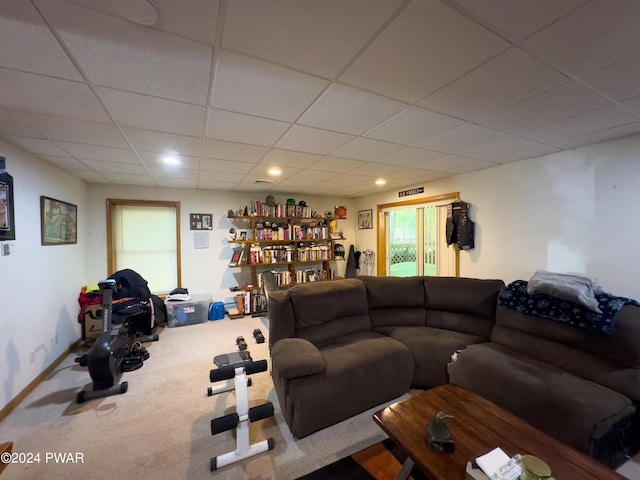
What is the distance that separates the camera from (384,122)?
1.97m

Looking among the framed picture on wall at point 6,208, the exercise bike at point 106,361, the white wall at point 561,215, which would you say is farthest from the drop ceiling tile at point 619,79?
the framed picture on wall at point 6,208

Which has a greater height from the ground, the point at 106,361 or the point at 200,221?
the point at 200,221

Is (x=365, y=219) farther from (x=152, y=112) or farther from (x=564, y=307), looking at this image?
(x=152, y=112)

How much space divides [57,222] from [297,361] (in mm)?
3360

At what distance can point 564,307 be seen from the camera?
209 cm

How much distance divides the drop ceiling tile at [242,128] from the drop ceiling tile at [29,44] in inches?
28.1

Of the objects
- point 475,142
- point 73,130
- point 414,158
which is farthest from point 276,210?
point 475,142

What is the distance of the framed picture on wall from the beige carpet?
148 cm

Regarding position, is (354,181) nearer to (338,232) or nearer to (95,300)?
(338,232)

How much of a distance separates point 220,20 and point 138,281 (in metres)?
3.72

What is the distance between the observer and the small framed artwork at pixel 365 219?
5.56 meters

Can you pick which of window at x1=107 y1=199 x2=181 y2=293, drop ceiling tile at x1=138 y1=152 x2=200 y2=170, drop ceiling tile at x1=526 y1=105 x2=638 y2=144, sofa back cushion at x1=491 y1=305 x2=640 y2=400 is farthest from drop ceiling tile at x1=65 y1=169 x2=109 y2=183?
sofa back cushion at x1=491 y1=305 x2=640 y2=400

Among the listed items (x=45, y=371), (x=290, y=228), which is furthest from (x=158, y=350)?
(x=290, y=228)

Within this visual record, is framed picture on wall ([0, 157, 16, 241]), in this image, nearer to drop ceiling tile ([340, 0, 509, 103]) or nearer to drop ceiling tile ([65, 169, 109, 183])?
drop ceiling tile ([65, 169, 109, 183])
